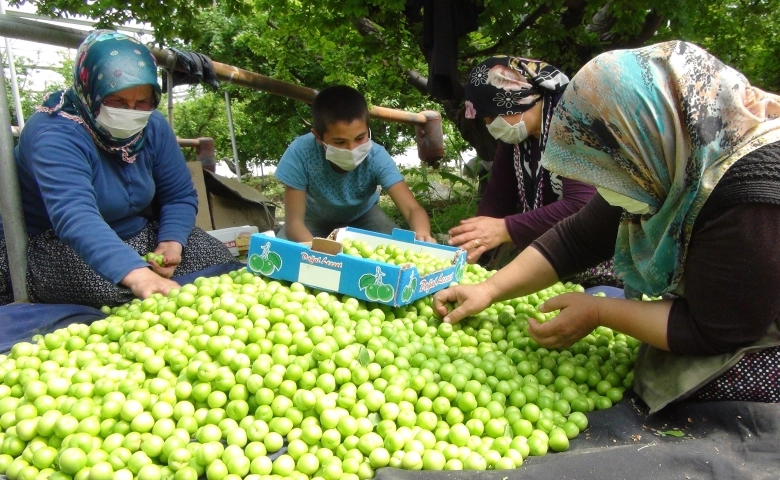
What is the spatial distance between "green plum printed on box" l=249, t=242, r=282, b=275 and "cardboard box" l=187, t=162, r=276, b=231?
337 centimetres

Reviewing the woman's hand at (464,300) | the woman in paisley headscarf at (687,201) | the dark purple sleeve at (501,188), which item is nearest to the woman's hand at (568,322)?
the woman in paisley headscarf at (687,201)

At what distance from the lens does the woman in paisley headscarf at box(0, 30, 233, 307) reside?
2607 millimetres

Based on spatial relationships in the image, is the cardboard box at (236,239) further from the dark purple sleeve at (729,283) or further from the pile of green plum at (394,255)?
the dark purple sleeve at (729,283)

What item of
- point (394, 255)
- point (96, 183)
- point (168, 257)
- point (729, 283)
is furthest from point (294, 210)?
point (729, 283)

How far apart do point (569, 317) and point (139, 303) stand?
1714 millimetres

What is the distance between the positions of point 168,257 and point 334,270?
1397 millimetres

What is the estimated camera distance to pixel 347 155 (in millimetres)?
3723

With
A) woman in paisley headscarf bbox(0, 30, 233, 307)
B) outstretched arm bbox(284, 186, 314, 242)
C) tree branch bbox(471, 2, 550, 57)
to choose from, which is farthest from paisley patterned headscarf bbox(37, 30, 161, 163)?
tree branch bbox(471, 2, 550, 57)

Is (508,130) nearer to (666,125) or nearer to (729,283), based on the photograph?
(666,125)

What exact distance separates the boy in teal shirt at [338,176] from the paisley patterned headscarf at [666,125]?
193 cm

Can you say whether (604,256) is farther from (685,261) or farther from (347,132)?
(347,132)

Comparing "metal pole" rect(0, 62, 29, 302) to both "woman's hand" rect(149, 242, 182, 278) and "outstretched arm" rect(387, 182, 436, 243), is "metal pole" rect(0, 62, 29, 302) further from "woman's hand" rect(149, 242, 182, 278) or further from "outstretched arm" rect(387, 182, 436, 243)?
"outstretched arm" rect(387, 182, 436, 243)

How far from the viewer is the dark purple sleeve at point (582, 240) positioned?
2.24 m


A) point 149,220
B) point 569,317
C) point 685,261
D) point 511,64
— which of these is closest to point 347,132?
point 511,64
